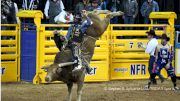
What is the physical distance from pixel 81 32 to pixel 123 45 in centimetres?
477

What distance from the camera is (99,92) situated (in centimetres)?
1518

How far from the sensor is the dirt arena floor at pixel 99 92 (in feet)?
45.7

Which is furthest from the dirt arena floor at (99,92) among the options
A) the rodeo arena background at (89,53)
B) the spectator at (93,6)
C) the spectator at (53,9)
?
the spectator at (53,9)

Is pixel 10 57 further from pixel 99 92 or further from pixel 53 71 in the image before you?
pixel 53 71

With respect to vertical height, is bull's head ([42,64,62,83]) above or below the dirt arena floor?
above

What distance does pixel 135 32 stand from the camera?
1794 centimetres

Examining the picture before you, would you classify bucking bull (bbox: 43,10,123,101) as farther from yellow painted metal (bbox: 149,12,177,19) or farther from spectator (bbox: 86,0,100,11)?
yellow painted metal (bbox: 149,12,177,19)

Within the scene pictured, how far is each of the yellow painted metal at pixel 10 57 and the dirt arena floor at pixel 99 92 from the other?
0.33 metres

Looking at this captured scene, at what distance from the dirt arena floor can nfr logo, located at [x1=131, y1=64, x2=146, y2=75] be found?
48cm

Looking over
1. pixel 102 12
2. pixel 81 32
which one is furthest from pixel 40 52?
pixel 81 32

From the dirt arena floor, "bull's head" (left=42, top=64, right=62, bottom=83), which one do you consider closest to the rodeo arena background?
the dirt arena floor

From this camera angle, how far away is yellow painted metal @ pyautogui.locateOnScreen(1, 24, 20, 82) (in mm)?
16703

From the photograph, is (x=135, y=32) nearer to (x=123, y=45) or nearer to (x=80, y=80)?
(x=123, y=45)

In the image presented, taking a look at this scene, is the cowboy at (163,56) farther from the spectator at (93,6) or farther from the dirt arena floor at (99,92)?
the spectator at (93,6)
